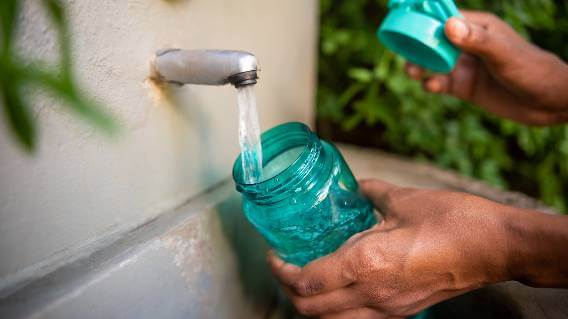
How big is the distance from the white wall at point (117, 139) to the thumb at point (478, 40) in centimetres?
38

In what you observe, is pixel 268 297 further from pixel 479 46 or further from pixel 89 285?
pixel 479 46

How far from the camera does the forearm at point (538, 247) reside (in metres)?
0.52

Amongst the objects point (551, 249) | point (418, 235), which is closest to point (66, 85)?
point (418, 235)

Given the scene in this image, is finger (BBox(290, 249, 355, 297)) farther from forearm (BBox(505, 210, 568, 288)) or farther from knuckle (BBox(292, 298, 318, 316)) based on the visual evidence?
forearm (BBox(505, 210, 568, 288))

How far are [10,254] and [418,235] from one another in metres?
0.52

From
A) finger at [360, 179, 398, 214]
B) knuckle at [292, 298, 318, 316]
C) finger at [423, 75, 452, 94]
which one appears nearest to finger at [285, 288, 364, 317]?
knuckle at [292, 298, 318, 316]

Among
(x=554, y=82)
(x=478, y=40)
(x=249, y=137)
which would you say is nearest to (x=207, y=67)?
(x=249, y=137)

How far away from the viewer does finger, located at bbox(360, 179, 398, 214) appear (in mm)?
660

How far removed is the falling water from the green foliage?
92 centimetres

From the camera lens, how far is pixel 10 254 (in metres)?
0.50

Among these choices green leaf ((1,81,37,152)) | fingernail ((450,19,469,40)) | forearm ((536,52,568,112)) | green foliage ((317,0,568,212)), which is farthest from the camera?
green foliage ((317,0,568,212))

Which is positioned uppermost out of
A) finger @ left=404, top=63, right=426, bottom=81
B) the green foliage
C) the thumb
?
the thumb

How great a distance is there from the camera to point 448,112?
5.37ft

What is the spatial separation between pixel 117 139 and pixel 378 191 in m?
0.41
